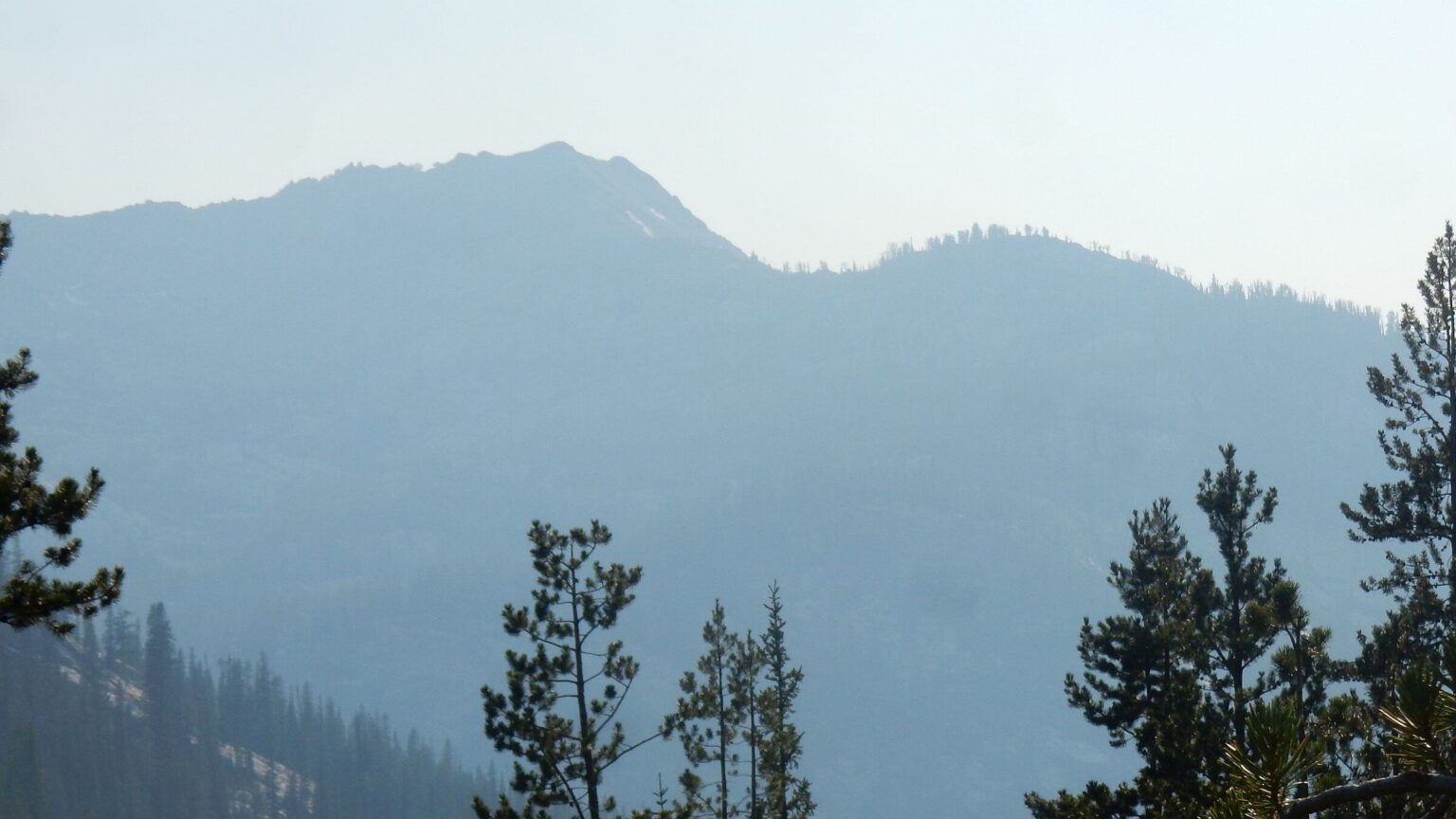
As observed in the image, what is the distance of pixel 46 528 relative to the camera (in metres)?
16.9

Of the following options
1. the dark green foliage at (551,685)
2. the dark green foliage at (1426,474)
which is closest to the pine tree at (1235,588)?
the dark green foliage at (1426,474)

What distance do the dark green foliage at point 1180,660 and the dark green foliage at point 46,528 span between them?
1566cm

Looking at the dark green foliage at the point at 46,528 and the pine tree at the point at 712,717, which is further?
the pine tree at the point at 712,717

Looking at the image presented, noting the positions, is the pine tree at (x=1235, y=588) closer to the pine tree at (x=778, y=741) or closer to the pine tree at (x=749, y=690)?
the pine tree at (x=778, y=741)

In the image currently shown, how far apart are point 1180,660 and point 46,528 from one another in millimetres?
20771

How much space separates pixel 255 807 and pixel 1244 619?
170 metres

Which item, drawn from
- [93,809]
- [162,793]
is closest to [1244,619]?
[93,809]

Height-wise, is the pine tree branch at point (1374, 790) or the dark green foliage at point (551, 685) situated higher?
the dark green foliage at point (551, 685)

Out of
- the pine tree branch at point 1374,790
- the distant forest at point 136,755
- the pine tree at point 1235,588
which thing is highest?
the distant forest at point 136,755

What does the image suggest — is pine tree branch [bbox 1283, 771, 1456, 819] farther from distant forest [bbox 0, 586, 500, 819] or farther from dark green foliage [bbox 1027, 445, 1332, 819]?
distant forest [bbox 0, 586, 500, 819]

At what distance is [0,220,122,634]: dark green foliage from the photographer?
16328 millimetres

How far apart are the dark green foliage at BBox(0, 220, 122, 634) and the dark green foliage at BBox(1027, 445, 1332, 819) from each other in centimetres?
1566

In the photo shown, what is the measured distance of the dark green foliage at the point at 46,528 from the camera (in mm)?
16328

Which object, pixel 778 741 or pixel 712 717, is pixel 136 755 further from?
pixel 712 717
